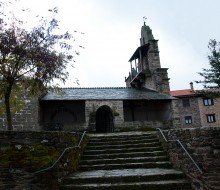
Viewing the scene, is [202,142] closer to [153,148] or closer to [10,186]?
[153,148]

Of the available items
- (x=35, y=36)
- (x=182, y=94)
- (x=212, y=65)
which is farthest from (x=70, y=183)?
(x=182, y=94)

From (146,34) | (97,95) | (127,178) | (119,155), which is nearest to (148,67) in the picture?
(146,34)

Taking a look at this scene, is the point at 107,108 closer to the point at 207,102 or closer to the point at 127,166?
the point at 127,166

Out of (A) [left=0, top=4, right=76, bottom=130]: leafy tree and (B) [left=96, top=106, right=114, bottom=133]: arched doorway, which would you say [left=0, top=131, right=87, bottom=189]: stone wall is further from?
(B) [left=96, top=106, right=114, bottom=133]: arched doorway

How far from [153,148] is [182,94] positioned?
26.9 m

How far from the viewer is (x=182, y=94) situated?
3391 cm

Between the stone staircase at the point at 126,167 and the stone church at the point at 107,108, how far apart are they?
5.80 m

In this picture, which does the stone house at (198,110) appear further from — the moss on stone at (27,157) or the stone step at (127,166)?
the moss on stone at (27,157)

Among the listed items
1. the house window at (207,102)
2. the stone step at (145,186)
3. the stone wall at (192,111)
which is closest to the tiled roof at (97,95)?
the stone step at (145,186)

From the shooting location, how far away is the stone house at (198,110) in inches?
1267

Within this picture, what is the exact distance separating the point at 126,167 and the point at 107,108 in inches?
417

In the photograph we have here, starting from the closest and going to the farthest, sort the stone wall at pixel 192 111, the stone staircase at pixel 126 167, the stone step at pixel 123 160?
1. the stone staircase at pixel 126 167
2. the stone step at pixel 123 160
3. the stone wall at pixel 192 111

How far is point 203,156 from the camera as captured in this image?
5.57 m

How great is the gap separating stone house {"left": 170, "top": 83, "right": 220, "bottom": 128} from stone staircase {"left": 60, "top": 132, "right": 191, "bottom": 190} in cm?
2378
